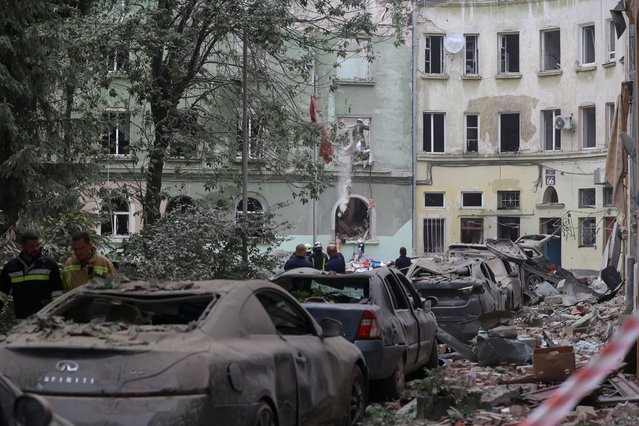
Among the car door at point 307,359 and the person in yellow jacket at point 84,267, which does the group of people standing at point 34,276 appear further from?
the car door at point 307,359

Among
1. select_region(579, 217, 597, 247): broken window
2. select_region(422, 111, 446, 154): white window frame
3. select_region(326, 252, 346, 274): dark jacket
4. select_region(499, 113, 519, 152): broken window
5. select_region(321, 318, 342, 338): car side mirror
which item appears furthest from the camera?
select_region(422, 111, 446, 154): white window frame

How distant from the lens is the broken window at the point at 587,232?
42.3m

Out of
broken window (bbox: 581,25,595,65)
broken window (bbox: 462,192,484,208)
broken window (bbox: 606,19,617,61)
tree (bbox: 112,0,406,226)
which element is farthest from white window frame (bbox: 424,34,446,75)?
tree (bbox: 112,0,406,226)

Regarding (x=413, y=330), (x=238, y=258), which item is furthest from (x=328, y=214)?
(x=413, y=330)

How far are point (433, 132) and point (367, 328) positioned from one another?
35707mm

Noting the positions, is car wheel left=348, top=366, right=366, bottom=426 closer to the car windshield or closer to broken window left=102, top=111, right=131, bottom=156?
the car windshield

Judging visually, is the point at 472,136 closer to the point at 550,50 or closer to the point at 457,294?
the point at 550,50

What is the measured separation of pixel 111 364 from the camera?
6301 millimetres

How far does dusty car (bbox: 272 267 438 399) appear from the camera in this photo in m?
10.9

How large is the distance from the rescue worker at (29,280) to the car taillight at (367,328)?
123 inches

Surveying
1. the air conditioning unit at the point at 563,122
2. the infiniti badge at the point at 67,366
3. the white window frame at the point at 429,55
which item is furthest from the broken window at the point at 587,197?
the infiniti badge at the point at 67,366

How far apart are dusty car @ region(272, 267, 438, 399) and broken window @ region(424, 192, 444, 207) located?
32.5 meters

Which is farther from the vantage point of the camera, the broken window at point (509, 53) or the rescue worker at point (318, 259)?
the broken window at point (509, 53)

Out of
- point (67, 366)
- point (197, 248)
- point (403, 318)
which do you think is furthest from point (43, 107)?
point (67, 366)
